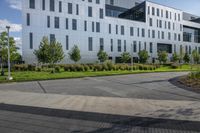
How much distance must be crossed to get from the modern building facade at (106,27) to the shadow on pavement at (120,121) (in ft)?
151

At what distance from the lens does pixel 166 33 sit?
78.8 meters

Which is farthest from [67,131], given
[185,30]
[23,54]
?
[185,30]

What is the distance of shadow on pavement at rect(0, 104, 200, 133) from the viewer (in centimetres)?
609

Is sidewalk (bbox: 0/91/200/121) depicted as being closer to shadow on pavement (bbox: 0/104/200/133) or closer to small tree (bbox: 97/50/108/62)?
shadow on pavement (bbox: 0/104/200/133)

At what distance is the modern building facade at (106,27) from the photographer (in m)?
53.0

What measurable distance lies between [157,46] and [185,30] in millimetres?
17212

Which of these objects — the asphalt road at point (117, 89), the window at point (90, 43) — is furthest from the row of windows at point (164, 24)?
the asphalt road at point (117, 89)

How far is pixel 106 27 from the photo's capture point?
210 ft

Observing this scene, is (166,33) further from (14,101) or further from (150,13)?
(14,101)

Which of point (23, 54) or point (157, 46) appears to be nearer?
point (23, 54)

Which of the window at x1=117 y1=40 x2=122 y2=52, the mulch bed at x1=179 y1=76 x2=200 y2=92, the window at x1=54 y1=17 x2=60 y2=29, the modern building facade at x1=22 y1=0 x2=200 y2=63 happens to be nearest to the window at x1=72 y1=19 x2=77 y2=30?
the modern building facade at x1=22 y1=0 x2=200 y2=63

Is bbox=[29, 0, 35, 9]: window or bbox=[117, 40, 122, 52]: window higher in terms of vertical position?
bbox=[29, 0, 35, 9]: window

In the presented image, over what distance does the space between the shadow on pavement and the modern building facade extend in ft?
151

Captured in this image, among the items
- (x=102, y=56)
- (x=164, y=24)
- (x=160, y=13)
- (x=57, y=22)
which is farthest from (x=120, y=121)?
(x=164, y=24)
